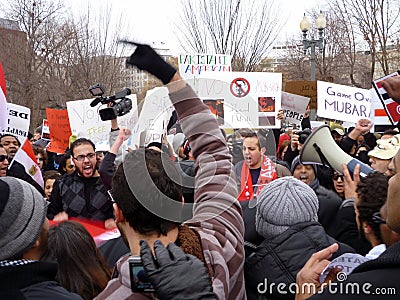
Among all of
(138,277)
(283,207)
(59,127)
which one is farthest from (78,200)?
(59,127)

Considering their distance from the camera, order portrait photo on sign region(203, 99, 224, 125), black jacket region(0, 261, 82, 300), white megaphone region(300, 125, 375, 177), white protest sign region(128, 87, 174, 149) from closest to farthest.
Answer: black jacket region(0, 261, 82, 300) < white protest sign region(128, 87, 174, 149) < portrait photo on sign region(203, 99, 224, 125) < white megaphone region(300, 125, 375, 177)

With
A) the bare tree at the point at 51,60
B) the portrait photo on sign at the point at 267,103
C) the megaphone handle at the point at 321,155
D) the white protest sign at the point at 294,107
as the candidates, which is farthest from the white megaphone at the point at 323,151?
the bare tree at the point at 51,60

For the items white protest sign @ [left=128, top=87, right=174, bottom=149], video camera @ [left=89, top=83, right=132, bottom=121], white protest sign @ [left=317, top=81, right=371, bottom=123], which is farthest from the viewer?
white protest sign @ [left=317, top=81, right=371, bottom=123]

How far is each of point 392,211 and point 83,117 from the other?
23.8 feet

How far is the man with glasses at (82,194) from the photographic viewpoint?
420cm

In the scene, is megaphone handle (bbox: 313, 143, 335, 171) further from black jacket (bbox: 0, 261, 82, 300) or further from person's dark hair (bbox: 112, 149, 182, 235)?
black jacket (bbox: 0, 261, 82, 300)

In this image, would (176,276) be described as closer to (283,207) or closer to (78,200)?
(283,207)

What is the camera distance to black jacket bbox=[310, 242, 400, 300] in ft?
4.28

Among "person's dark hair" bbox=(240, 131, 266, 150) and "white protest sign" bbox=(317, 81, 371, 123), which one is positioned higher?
"white protest sign" bbox=(317, 81, 371, 123)

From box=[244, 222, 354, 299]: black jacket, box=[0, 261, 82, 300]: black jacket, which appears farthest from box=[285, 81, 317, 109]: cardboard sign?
box=[0, 261, 82, 300]: black jacket

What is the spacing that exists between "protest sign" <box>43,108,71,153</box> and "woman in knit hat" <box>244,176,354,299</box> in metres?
7.01

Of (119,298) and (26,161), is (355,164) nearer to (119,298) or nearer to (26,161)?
(119,298)

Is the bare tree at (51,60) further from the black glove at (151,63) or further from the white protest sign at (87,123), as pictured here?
the black glove at (151,63)

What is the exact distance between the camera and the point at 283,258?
95.1 inches
